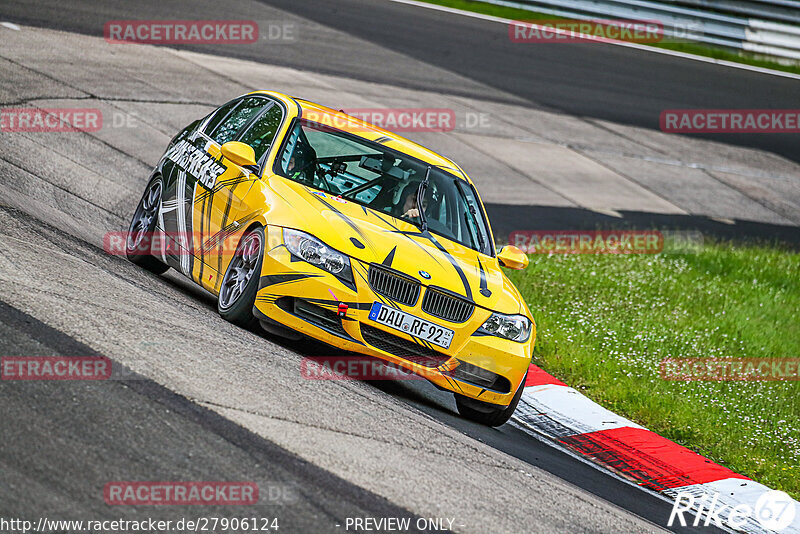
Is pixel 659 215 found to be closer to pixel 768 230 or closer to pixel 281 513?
pixel 768 230

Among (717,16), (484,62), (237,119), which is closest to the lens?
(237,119)

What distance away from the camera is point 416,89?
1966cm

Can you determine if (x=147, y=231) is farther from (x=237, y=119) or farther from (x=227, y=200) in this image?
(x=227, y=200)

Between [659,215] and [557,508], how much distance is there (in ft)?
38.7

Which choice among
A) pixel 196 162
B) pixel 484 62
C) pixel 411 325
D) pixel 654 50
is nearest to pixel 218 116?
pixel 196 162

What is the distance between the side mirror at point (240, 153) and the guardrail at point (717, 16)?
19320mm

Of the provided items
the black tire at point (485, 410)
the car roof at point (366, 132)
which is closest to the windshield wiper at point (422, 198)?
the car roof at point (366, 132)

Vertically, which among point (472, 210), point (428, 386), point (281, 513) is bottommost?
point (428, 386)

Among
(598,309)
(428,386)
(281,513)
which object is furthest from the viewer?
(598,309)

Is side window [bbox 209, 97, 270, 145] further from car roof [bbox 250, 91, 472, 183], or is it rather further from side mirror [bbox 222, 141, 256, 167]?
side mirror [bbox 222, 141, 256, 167]

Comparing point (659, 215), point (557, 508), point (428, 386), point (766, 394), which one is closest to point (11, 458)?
point (557, 508)

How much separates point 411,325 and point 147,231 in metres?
3.03

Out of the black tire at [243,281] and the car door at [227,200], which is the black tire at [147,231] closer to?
the car door at [227,200]

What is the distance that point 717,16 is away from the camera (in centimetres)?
2570
